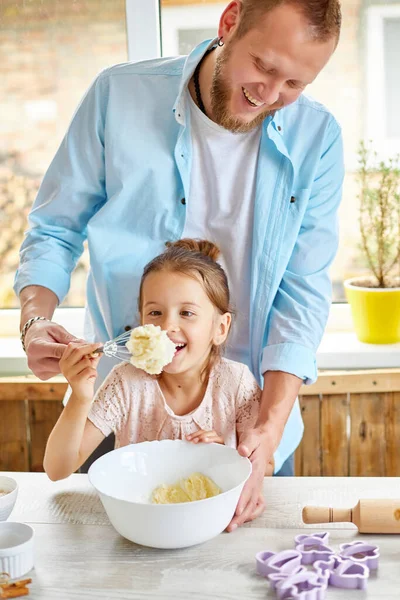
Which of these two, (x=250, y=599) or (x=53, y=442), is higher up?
(x=53, y=442)

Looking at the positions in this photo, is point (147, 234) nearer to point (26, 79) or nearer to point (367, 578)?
point (367, 578)

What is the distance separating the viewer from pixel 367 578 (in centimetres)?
133

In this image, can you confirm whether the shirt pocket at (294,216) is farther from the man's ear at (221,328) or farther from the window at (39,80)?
the window at (39,80)

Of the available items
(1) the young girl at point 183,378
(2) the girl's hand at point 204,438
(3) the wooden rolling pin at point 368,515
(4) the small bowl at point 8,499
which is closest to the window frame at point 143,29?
(1) the young girl at point 183,378

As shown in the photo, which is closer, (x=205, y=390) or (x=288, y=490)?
(x=288, y=490)

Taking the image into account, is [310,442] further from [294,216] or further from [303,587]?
[303,587]

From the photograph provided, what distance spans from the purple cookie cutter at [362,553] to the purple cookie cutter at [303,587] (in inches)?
3.7

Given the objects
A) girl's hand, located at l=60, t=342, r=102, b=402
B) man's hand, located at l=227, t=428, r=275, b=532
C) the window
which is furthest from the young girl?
the window

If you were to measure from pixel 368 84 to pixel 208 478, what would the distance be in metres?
1.86

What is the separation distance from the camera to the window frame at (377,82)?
9.55 feet

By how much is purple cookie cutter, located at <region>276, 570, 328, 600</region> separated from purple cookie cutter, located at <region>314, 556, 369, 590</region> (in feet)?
0.06

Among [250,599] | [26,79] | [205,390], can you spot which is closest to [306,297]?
[205,390]

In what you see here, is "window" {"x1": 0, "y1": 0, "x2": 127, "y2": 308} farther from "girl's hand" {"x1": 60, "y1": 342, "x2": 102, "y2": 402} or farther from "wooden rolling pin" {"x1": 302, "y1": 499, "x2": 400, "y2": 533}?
"wooden rolling pin" {"x1": 302, "y1": 499, "x2": 400, "y2": 533}

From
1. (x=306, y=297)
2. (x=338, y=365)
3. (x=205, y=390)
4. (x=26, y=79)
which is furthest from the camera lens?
(x=26, y=79)
